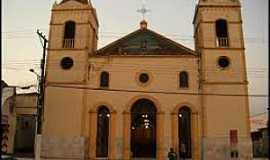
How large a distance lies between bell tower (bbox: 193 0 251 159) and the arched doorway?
379 cm

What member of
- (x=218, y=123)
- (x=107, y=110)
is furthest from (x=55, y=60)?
(x=218, y=123)

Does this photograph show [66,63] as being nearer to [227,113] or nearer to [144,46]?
[144,46]

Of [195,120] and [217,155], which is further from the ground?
[195,120]

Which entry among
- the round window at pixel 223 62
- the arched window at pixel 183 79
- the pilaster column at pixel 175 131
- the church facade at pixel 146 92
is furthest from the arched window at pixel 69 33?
the round window at pixel 223 62

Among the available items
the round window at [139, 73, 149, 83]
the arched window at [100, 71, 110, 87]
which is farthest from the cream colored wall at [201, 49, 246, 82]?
the arched window at [100, 71, 110, 87]

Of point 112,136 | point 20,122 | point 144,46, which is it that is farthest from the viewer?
point 20,122

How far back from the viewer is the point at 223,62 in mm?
26234

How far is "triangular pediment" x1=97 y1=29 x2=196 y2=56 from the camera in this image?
26.9 metres

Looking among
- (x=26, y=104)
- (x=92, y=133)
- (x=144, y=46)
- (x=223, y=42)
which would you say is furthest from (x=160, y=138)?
(x=26, y=104)

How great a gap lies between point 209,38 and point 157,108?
6.53 meters

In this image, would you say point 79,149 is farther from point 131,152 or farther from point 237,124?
point 237,124

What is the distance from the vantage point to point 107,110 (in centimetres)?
2622

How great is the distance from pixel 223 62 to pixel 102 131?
10.2 m

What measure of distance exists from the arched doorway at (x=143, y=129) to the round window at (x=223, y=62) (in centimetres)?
584
